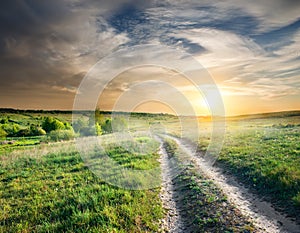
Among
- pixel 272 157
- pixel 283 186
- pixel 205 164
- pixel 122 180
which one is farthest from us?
pixel 205 164

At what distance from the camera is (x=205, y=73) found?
61.0ft

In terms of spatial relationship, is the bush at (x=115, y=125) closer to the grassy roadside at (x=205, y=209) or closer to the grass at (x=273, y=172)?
the grass at (x=273, y=172)

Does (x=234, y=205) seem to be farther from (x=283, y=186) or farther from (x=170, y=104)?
(x=170, y=104)

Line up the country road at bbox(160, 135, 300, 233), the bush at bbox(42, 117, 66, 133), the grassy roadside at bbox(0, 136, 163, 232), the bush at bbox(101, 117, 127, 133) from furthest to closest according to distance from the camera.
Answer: the bush at bbox(42, 117, 66, 133), the bush at bbox(101, 117, 127, 133), the grassy roadside at bbox(0, 136, 163, 232), the country road at bbox(160, 135, 300, 233)

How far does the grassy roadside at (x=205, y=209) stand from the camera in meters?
8.23

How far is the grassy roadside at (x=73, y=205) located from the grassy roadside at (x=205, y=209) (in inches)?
47.4

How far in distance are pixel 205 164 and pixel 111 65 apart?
1131cm

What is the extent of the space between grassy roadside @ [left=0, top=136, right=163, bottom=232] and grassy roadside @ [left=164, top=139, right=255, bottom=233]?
1204 mm

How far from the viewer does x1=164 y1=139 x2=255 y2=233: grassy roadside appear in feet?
27.0

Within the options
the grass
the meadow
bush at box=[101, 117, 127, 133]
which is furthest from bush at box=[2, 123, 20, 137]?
the grass

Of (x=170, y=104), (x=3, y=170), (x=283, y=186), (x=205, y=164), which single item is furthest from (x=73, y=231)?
(x=170, y=104)

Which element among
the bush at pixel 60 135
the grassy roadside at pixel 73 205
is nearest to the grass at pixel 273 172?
the grassy roadside at pixel 73 205

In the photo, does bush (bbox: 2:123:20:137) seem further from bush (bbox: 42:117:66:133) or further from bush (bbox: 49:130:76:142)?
bush (bbox: 49:130:76:142)

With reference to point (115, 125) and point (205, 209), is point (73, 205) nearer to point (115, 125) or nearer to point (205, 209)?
point (205, 209)
